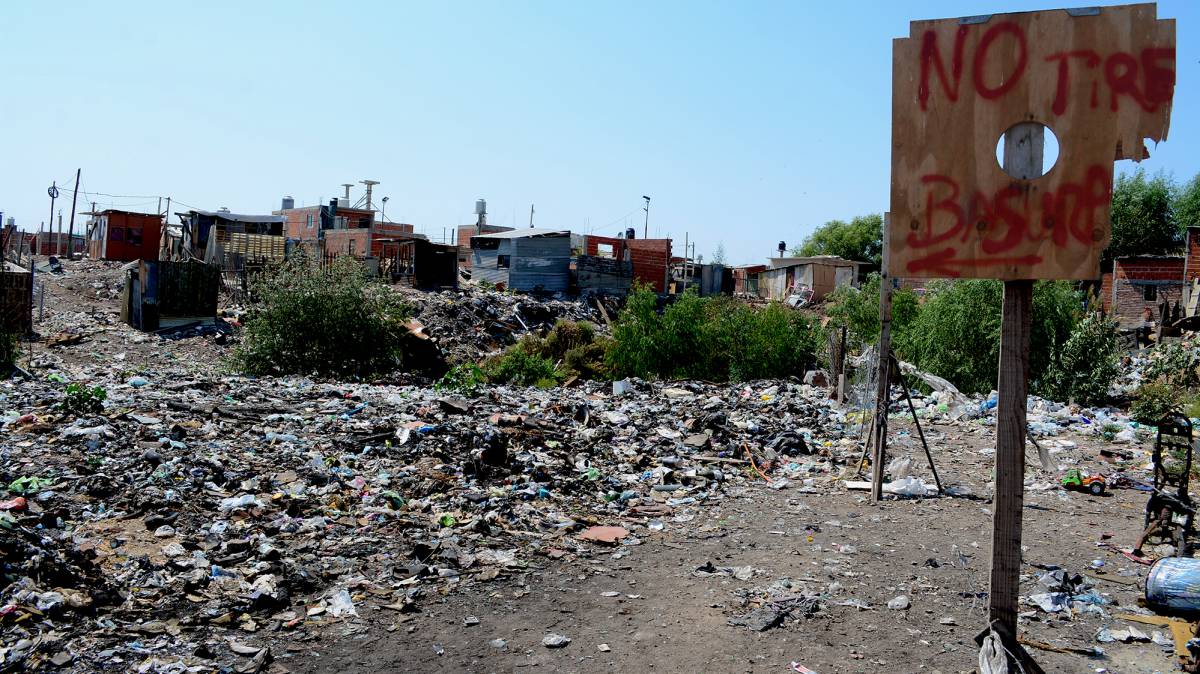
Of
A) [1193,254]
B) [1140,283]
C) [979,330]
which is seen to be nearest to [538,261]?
[979,330]

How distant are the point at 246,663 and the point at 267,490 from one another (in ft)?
9.11

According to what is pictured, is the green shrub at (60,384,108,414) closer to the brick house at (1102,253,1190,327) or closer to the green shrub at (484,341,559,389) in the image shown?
the green shrub at (484,341,559,389)

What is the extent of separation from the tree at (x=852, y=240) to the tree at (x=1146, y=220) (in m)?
15.7

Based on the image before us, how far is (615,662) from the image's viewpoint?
4273 mm

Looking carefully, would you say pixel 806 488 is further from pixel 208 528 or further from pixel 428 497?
pixel 208 528

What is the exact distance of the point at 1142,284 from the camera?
90.6 feet

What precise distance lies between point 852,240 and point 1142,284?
1112 inches

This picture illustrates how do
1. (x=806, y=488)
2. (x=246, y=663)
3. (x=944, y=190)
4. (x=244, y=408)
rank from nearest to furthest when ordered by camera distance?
(x=944, y=190) < (x=246, y=663) < (x=806, y=488) < (x=244, y=408)

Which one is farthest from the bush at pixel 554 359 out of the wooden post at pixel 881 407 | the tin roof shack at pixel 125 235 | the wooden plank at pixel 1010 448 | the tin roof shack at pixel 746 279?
the tin roof shack at pixel 746 279

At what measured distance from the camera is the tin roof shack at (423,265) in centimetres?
3256

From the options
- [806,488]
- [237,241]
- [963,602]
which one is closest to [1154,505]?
[963,602]

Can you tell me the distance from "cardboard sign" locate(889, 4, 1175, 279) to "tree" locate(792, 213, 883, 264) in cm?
5355

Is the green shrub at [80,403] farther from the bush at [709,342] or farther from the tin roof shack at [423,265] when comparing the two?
the tin roof shack at [423,265]

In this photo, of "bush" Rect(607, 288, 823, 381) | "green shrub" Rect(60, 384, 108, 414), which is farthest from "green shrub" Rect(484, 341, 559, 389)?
"green shrub" Rect(60, 384, 108, 414)
